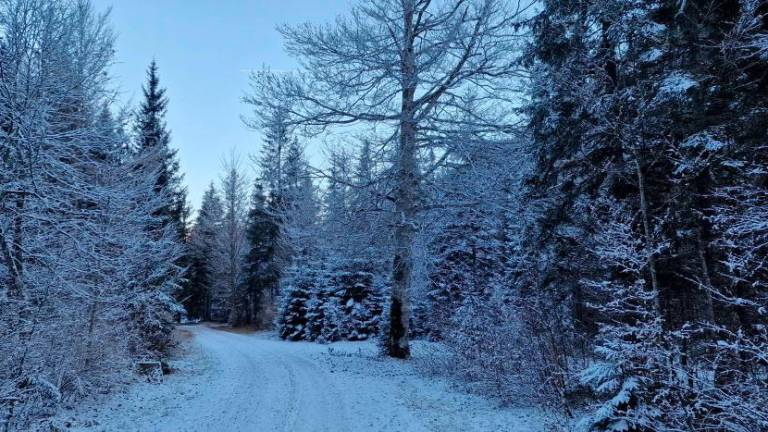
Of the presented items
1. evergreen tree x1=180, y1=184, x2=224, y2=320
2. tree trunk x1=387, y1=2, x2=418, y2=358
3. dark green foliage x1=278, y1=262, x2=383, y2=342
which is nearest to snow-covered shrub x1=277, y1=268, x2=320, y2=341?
dark green foliage x1=278, y1=262, x2=383, y2=342

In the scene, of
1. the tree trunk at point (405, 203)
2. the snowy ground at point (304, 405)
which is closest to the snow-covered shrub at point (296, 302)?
the tree trunk at point (405, 203)

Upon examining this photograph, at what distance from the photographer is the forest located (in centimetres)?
518

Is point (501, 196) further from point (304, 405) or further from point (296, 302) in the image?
point (296, 302)

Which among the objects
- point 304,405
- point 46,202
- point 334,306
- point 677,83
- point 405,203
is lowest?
point 304,405

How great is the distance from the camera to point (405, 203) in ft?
40.6

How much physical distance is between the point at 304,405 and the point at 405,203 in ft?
20.6

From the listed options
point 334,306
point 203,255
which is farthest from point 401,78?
point 203,255

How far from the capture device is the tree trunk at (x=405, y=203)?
12000 millimetres

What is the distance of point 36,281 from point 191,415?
3.02 m

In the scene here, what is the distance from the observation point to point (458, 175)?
1202 centimetres

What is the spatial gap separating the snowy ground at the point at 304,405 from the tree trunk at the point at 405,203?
4.04 feet

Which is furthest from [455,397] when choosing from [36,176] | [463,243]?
[463,243]

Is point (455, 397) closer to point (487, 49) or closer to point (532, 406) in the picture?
point (532, 406)

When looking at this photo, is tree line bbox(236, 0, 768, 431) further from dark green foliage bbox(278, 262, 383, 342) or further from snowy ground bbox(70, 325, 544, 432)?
dark green foliage bbox(278, 262, 383, 342)
